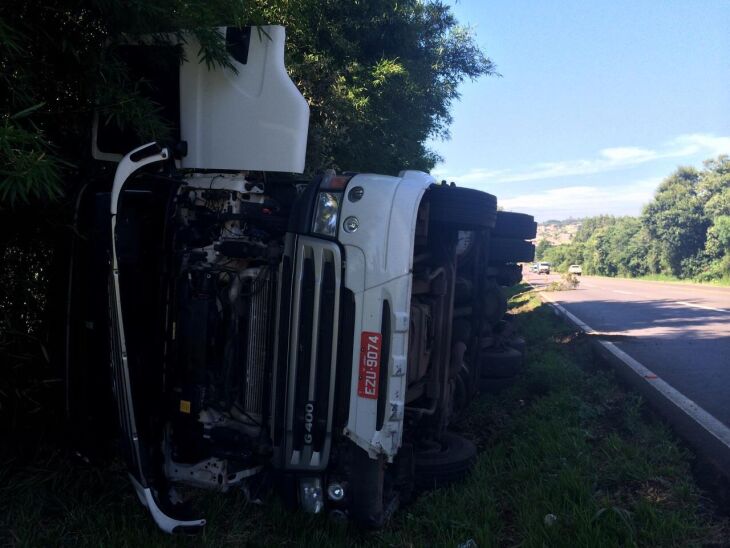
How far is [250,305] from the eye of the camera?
319 cm

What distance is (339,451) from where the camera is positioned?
3.06 m

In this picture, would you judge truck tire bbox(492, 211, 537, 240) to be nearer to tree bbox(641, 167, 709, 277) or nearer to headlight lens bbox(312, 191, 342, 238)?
headlight lens bbox(312, 191, 342, 238)

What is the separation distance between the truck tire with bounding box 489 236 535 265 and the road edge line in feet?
5.64

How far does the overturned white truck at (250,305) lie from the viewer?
2947 mm

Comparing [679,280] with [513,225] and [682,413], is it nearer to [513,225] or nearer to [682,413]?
[513,225]

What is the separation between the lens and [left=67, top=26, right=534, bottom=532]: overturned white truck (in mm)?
2947

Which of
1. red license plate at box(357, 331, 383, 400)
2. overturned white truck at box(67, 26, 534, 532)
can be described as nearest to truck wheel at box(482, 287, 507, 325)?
overturned white truck at box(67, 26, 534, 532)

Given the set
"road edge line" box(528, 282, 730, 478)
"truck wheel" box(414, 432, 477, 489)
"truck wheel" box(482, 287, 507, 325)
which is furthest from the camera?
"truck wheel" box(482, 287, 507, 325)

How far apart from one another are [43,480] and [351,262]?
2.18 m

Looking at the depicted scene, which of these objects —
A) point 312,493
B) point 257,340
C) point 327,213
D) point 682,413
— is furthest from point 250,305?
point 682,413

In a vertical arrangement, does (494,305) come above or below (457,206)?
below

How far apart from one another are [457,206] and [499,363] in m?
2.50

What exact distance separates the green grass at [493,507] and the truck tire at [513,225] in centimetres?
200

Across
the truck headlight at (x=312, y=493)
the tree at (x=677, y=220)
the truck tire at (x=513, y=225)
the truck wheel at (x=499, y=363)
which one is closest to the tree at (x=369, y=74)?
the truck tire at (x=513, y=225)
